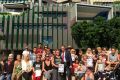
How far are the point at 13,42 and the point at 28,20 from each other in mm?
4015

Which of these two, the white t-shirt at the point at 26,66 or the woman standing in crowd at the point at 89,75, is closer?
the woman standing in crowd at the point at 89,75

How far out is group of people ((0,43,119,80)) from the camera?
1956 cm

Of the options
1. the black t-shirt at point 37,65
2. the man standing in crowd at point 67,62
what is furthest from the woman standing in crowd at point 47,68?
the man standing in crowd at point 67,62

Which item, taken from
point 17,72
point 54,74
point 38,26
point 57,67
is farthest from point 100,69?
point 38,26

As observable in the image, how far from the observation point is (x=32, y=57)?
67.3 feet

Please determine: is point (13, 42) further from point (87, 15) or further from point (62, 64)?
point (62, 64)

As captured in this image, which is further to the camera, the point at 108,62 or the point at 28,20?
the point at 28,20

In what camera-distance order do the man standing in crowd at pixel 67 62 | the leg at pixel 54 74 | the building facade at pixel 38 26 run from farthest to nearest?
the building facade at pixel 38 26
the man standing in crowd at pixel 67 62
the leg at pixel 54 74

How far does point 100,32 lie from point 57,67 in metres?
40.1

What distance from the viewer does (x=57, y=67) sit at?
19.8 metres

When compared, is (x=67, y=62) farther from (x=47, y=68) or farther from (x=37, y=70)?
(x=37, y=70)

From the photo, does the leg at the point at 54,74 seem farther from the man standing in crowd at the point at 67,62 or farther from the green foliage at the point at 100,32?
the green foliage at the point at 100,32

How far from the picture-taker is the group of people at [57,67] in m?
19.6

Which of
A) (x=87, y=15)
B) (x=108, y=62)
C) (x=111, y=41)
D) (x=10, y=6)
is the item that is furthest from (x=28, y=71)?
(x=10, y=6)
